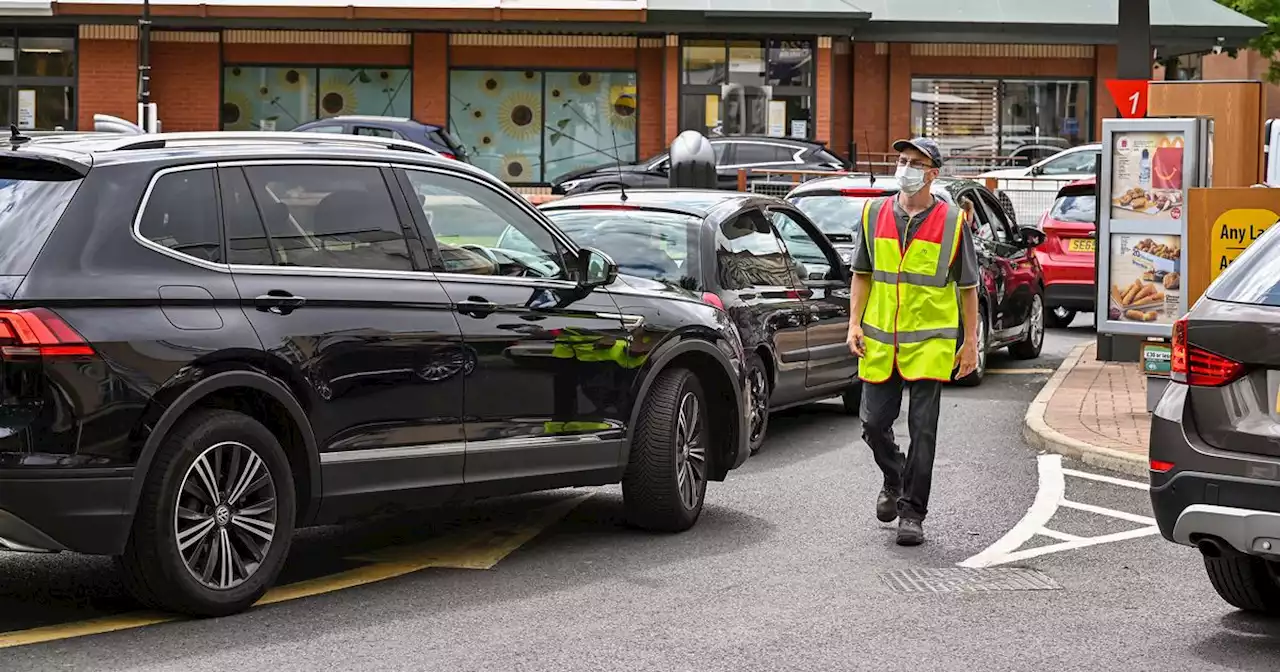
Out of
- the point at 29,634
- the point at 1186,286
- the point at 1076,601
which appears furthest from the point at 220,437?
the point at 1186,286

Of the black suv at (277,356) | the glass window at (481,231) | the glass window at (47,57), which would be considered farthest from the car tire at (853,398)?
the glass window at (47,57)

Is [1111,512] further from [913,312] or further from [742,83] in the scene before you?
[742,83]

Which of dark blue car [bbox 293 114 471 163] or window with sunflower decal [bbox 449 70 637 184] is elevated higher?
window with sunflower decal [bbox 449 70 637 184]

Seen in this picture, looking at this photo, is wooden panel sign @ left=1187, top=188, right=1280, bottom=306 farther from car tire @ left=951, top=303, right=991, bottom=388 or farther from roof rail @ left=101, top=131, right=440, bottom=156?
roof rail @ left=101, top=131, right=440, bottom=156

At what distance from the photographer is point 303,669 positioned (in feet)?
19.6

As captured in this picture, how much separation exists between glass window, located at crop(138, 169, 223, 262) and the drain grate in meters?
2.86

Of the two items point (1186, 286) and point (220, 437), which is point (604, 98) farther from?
point (220, 437)

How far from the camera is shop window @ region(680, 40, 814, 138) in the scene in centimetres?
3638

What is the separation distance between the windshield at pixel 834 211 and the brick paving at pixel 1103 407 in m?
2.08

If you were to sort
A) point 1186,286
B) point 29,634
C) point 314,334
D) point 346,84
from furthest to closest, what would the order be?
1. point 346,84
2. point 1186,286
3. point 314,334
4. point 29,634

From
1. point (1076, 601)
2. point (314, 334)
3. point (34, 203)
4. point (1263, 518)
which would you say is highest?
point (34, 203)

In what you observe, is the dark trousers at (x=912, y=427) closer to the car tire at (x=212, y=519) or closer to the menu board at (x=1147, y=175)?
the car tire at (x=212, y=519)

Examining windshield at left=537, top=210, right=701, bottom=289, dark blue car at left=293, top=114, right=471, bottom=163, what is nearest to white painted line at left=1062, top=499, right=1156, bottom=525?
windshield at left=537, top=210, right=701, bottom=289

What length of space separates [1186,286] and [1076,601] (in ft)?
14.7
